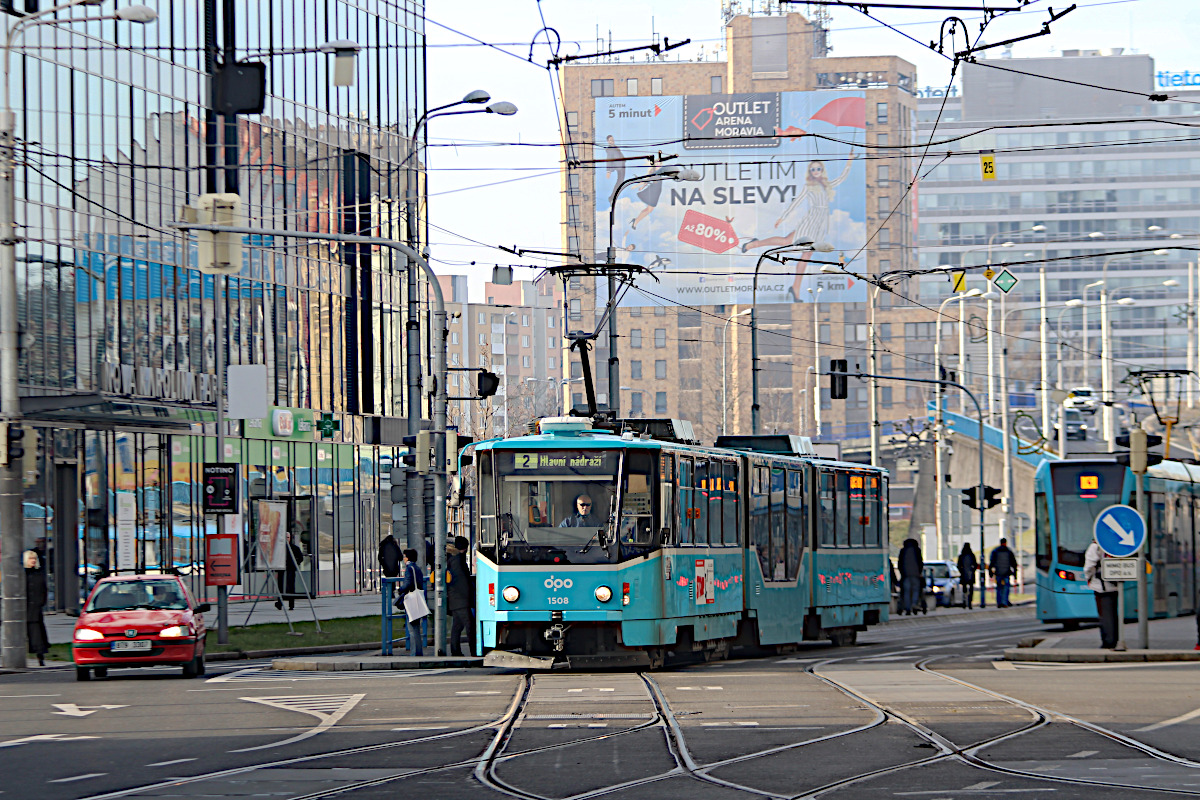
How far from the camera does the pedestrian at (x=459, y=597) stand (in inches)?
999

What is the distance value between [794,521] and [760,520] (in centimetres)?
163

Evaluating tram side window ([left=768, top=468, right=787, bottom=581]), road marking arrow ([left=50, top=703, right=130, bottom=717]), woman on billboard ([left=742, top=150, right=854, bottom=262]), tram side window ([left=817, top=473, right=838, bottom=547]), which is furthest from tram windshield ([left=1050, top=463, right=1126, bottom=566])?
woman on billboard ([left=742, top=150, right=854, bottom=262])

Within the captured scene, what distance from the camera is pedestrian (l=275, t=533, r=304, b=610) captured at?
32.6 metres

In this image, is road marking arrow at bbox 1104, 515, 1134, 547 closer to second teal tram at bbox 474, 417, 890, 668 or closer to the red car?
second teal tram at bbox 474, 417, 890, 668

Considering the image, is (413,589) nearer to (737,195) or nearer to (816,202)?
(816,202)

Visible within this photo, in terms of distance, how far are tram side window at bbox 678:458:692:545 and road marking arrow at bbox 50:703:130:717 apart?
7.73 m

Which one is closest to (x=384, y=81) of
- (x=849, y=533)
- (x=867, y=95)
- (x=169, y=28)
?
(x=169, y=28)

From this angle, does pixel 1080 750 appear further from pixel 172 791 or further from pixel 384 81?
pixel 384 81

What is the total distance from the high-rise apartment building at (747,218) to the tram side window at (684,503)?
9063 cm

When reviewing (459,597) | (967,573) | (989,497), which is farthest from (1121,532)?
(989,497)

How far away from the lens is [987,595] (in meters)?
59.8

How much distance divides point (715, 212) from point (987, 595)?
61.2m

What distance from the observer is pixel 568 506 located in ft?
72.1

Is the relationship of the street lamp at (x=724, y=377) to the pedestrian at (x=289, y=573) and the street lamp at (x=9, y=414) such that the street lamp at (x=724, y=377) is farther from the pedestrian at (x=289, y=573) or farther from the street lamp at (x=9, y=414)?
the street lamp at (x=9, y=414)
